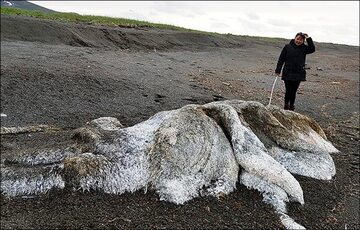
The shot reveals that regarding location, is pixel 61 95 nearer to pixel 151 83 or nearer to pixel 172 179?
pixel 151 83

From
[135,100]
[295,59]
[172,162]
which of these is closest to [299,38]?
[295,59]

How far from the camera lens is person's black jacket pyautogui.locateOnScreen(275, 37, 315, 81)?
1027 cm

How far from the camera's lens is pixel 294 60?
10.3 meters

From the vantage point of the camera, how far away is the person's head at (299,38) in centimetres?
1008

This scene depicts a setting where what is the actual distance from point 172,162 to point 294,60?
216 inches

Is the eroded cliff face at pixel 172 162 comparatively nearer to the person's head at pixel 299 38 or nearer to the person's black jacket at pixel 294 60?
the person's black jacket at pixel 294 60

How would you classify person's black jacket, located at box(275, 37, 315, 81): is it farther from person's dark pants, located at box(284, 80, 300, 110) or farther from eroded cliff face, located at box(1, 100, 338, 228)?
eroded cliff face, located at box(1, 100, 338, 228)

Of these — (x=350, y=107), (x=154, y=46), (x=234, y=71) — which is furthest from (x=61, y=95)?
(x=154, y=46)

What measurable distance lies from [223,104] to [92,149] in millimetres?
2296

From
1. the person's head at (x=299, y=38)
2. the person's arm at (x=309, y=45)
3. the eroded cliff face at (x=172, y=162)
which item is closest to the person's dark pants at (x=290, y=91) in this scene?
the person's arm at (x=309, y=45)

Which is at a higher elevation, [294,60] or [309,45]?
[309,45]

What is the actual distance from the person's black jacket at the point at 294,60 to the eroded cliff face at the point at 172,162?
138 inches

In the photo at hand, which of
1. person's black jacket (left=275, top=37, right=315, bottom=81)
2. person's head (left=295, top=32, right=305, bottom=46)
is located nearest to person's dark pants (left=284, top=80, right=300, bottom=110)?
person's black jacket (left=275, top=37, right=315, bottom=81)

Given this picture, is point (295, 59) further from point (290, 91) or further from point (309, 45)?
point (290, 91)
